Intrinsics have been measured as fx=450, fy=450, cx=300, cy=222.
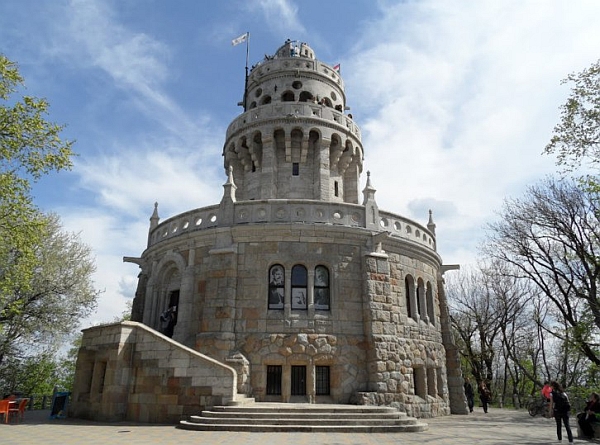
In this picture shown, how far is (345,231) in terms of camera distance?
17.2 meters

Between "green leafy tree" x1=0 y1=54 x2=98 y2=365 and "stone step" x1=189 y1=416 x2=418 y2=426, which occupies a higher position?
"green leafy tree" x1=0 y1=54 x2=98 y2=365

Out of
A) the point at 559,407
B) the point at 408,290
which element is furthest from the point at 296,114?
the point at 559,407

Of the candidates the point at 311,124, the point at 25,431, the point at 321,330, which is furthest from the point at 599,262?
the point at 25,431

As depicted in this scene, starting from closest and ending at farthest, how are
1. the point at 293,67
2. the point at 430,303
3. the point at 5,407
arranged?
the point at 5,407 → the point at 430,303 → the point at 293,67

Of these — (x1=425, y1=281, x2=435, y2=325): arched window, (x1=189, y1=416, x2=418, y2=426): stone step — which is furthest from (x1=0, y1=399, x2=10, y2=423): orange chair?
(x1=425, y1=281, x2=435, y2=325): arched window

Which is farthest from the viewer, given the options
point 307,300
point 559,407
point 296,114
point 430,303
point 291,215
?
point 296,114

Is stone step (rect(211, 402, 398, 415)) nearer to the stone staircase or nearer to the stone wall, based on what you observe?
the stone staircase

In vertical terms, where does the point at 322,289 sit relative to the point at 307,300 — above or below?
above

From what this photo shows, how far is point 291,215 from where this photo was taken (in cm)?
Answer: 1725

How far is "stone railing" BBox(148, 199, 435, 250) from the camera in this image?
17.3m

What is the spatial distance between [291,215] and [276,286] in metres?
2.75

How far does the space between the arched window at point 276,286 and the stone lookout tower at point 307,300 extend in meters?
0.04

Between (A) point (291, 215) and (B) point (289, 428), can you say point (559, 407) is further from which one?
(A) point (291, 215)

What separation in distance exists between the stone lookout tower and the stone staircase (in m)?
2.20
